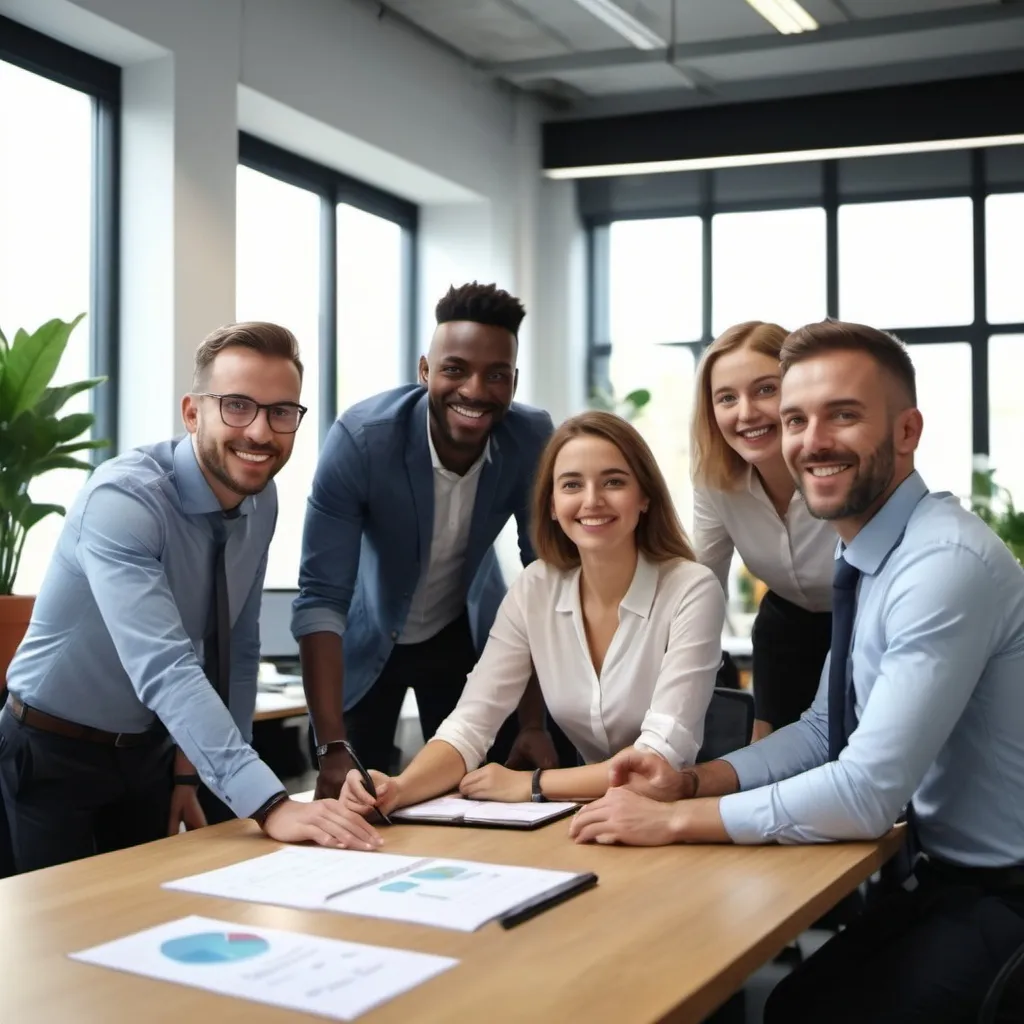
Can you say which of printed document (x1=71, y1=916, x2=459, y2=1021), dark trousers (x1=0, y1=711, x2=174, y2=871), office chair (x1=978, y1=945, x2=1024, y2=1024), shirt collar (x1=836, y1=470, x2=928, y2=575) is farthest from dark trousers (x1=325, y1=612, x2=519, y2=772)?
printed document (x1=71, y1=916, x2=459, y2=1021)

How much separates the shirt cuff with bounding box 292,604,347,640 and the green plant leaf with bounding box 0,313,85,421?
140 cm

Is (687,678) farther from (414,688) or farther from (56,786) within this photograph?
(56,786)

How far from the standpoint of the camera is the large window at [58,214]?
4.84 metres

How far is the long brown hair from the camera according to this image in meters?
2.58

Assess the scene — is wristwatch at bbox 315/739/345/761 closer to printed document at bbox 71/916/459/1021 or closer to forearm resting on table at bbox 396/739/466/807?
forearm resting on table at bbox 396/739/466/807

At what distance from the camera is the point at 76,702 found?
2.33 meters

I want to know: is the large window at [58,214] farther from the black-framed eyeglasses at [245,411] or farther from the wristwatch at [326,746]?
the black-framed eyeglasses at [245,411]

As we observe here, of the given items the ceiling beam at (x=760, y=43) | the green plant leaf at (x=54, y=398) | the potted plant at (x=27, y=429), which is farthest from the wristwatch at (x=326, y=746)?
the ceiling beam at (x=760, y=43)

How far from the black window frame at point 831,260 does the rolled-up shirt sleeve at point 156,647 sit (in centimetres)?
607

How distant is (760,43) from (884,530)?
17.5 ft

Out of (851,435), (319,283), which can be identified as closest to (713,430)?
(851,435)

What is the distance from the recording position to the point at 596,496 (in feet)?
8.21

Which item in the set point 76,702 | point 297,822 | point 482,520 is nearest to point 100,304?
point 482,520

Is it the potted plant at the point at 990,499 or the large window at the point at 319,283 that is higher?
the large window at the point at 319,283
